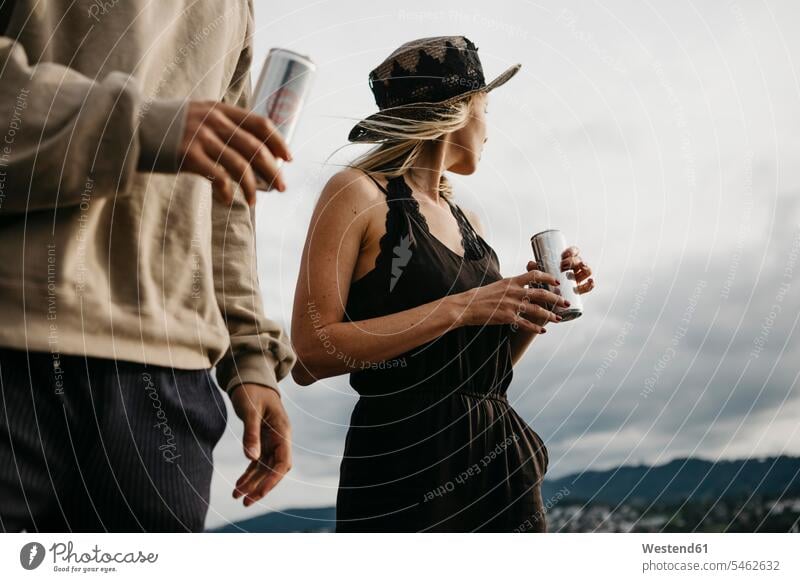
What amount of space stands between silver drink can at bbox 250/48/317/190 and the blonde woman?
1.23ft

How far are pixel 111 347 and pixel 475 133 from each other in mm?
777

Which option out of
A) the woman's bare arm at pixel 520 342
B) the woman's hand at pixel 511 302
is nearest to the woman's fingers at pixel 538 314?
the woman's hand at pixel 511 302

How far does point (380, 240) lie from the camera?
1.14m

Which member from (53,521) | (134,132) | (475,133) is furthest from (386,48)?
(53,521)

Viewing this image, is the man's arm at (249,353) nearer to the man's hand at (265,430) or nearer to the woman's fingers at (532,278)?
the man's hand at (265,430)

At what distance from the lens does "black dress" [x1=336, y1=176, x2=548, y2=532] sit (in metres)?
1.07

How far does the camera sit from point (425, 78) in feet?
4.04

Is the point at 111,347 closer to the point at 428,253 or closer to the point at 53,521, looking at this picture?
the point at 53,521

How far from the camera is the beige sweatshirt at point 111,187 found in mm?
632

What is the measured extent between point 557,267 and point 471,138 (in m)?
0.28

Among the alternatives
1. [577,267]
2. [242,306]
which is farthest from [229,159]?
[577,267]

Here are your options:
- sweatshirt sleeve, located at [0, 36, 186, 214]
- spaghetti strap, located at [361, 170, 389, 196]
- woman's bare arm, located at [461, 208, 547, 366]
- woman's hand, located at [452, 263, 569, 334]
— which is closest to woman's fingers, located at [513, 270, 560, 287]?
woman's hand, located at [452, 263, 569, 334]
